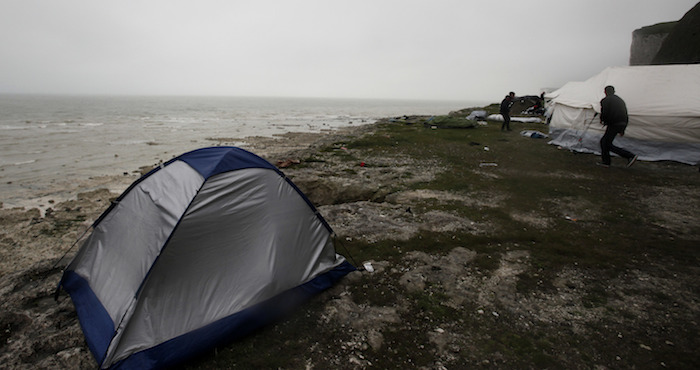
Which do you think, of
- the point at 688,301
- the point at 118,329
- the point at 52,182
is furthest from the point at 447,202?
the point at 52,182

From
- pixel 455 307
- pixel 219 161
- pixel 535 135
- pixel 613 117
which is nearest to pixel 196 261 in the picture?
pixel 219 161

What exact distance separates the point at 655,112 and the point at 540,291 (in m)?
11.3

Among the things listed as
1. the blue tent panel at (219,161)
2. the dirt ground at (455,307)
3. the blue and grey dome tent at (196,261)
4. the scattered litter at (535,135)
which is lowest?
the dirt ground at (455,307)

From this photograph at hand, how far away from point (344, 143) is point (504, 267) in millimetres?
12260

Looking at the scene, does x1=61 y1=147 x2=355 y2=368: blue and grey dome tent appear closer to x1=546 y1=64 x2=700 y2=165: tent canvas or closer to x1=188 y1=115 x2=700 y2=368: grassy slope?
x1=188 y1=115 x2=700 y2=368: grassy slope

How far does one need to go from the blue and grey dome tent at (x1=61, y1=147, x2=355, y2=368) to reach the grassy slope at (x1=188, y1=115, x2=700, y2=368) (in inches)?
14.2

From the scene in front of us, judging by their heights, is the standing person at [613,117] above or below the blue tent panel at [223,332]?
above

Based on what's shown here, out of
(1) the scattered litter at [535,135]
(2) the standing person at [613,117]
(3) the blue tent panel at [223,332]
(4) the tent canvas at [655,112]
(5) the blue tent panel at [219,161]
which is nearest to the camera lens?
(3) the blue tent panel at [223,332]

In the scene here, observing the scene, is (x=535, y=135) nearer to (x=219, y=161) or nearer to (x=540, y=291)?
(x=540, y=291)

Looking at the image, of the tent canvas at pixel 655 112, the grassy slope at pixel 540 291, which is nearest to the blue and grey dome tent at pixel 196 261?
the grassy slope at pixel 540 291

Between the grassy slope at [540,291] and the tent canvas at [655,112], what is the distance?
2027 millimetres

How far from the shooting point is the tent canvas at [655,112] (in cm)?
1117

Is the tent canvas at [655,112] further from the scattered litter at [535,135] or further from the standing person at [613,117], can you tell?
the scattered litter at [535,135]

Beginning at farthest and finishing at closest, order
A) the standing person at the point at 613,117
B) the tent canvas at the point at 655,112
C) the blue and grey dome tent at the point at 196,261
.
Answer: the tent canvas at the point at 655,112 < the standing person at the point at 613,117 < the blue and grey dome tent at the point at 196,261
